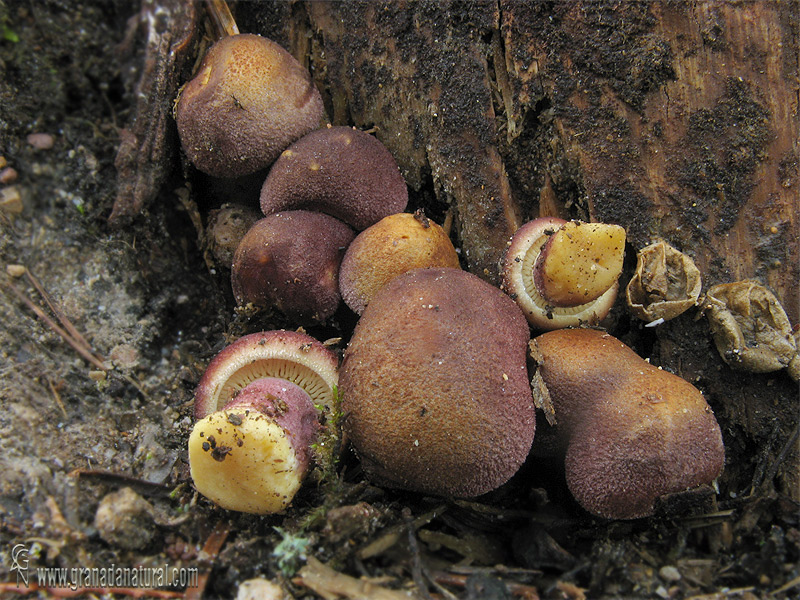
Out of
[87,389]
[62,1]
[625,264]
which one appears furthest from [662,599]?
[62,1]

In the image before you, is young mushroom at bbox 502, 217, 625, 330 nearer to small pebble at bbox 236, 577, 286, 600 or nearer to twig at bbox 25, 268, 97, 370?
small pebble at bbox 236, 577, 286, 600

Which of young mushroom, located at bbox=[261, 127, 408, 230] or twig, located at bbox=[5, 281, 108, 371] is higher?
young mushroom, located at bbox=[261, 127, 408, 230]

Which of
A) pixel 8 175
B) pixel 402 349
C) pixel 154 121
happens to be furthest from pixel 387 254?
pixel 8 175

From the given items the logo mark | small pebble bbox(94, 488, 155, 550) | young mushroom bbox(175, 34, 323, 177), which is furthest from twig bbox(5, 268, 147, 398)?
young mushroom bbox(175, 34, 323, 177)

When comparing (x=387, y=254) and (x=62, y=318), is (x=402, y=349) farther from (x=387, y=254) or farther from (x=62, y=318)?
(x=62, y=318)

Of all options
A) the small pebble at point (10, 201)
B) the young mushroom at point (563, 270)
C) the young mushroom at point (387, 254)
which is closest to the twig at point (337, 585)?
the young mushroom at point (387, 254)

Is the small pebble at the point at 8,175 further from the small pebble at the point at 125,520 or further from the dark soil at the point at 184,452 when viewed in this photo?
the small pebble at the point at 125,520
